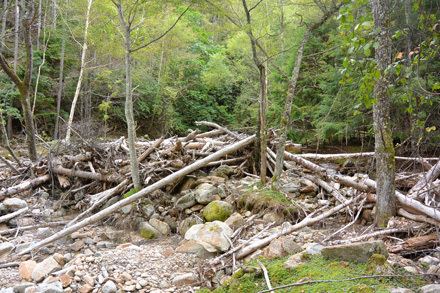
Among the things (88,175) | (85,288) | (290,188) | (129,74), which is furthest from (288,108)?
(88,175)

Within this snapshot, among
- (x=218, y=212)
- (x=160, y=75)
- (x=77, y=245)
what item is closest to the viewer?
(x=77, y=245)

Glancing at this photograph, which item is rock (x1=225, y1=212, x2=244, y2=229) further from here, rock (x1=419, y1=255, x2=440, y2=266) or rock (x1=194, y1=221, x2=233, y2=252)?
rock (x1=419, y1=255, x2=440, y2=266)

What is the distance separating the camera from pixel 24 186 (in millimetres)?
7426

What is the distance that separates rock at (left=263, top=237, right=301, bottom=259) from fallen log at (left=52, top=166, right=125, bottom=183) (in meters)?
4.60

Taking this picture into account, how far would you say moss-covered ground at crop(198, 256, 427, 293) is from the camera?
94.0 inches

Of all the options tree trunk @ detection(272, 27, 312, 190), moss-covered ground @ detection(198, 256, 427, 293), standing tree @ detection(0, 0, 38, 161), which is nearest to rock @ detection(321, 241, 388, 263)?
moss-covered ground @ detection(198, 256, 427, 293)

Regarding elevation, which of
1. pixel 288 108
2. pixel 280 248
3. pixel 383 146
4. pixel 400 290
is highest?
pixel 288 108

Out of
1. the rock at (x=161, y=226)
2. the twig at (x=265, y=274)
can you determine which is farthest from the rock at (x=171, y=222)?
the twig at (x=265, y=274)

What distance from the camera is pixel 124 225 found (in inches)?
241

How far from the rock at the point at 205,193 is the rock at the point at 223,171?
0.88m

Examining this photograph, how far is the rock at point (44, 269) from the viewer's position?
379cm

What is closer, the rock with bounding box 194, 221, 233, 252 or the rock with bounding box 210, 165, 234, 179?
the rock with bounding box 194, 221, 233, 252

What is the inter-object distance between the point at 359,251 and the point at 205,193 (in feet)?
12.2

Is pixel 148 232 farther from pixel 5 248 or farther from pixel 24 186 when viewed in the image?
pixel 24 186
